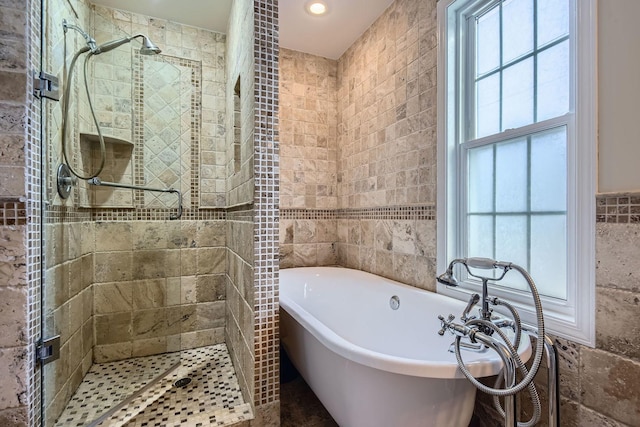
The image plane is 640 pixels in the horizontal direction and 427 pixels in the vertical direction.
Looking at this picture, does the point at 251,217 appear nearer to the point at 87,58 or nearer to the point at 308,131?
the point at 87,58

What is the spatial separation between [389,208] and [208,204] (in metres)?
1.45

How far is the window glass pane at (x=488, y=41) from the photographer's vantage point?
1.69 metres

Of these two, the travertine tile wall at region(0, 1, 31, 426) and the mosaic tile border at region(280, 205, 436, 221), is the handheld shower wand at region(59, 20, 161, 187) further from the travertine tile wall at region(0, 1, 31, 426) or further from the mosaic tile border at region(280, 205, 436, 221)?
the mosaic tile border at region(280, 205, 436, 221)

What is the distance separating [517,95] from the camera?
1.57 meters

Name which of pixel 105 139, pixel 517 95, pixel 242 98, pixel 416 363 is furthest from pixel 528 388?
pixel 105 139

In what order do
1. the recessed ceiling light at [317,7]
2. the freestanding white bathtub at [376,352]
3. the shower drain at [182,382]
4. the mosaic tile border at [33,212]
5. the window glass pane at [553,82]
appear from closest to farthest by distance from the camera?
the freestanding white bathtub at [376,352] → the mosaic tile border at [33,212] → the window glass pane at [553,82] → the shower drain at [182,382] → the recessed ceiling light at [317,7]

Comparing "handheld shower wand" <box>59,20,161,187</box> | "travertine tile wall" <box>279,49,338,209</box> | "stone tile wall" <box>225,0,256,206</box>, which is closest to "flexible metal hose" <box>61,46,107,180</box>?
"handheld shower wand" <box>59,20,161,187</box>

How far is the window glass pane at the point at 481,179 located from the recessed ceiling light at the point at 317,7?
5.06 feet

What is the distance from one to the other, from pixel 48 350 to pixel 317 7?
2640 mm

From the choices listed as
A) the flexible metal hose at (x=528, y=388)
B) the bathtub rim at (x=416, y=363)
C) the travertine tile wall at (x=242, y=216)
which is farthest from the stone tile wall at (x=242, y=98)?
the flexible metal hose at (x=528, y=388)

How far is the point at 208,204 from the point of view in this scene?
246cm

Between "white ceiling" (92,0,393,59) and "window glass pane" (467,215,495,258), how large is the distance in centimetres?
175

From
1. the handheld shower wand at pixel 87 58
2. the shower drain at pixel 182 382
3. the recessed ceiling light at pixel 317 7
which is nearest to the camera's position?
the handheld shower wand at pixel 87 58

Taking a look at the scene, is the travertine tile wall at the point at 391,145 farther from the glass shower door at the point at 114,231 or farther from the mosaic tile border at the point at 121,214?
the glass shower door at the point at 114,231
